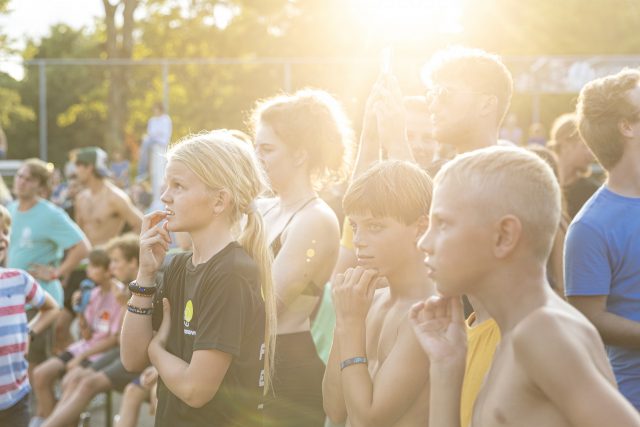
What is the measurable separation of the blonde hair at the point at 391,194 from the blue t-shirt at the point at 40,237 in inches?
204

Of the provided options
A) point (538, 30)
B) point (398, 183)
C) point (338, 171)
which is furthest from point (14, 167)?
point (538, 30)

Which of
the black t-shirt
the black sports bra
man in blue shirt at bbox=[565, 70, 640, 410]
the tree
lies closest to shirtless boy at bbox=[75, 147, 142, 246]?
the black sports bra

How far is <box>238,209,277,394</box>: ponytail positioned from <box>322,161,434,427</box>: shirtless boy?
267 millimetres

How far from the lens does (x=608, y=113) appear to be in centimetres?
307

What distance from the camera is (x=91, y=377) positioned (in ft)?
21.2

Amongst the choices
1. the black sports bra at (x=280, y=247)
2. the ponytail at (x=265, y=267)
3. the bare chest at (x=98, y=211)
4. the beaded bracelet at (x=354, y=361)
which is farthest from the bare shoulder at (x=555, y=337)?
the bare chest at (x=98, y=211)

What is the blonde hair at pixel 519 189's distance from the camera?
1.79 metres

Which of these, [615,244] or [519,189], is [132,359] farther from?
[615,244]

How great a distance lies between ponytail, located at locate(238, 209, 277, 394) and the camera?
2.79m

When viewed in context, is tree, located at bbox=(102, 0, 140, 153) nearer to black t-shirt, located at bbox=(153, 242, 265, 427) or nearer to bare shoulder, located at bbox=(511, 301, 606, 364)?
black t-shirt, located at bbox=(153, 242, 265, 427)

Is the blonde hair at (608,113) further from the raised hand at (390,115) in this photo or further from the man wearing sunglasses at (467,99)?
the raised hand at (390,115)

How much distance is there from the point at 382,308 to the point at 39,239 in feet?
17.6

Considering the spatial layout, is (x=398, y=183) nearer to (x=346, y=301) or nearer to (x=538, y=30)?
(x=346, y=301)

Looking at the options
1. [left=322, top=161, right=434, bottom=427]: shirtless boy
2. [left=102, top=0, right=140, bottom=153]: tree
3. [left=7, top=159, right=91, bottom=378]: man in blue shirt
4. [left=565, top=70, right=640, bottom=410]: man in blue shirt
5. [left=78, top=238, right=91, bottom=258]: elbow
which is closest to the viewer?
[left=322, top=161, right=434, bottom=427]: shirtless boy
